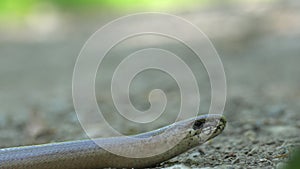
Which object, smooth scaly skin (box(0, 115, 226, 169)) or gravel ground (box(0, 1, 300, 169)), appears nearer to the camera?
smooth scaly skin (box(0, 115, 226, 169))

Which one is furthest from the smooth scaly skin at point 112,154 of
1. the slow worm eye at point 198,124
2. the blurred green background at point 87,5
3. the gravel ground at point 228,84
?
the blurred green background at point 87,5

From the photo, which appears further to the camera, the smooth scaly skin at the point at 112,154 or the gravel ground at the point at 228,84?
the gravel ground at the point at 228,84

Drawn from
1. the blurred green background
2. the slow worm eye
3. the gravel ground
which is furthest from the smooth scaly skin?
the blurred green background

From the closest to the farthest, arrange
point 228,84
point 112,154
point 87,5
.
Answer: point 112,154
point 228,84
point 87,5

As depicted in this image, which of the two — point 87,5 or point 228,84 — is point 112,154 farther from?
point 87,5

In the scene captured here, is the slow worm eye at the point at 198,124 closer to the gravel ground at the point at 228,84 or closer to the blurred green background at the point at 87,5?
the gravel ground at the point at 228,84

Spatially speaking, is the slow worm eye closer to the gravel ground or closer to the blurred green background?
the gravel ground

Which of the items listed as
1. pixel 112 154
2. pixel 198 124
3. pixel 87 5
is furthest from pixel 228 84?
pixel 87 5

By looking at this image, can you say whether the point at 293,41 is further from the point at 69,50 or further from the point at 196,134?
the point at 196,134
